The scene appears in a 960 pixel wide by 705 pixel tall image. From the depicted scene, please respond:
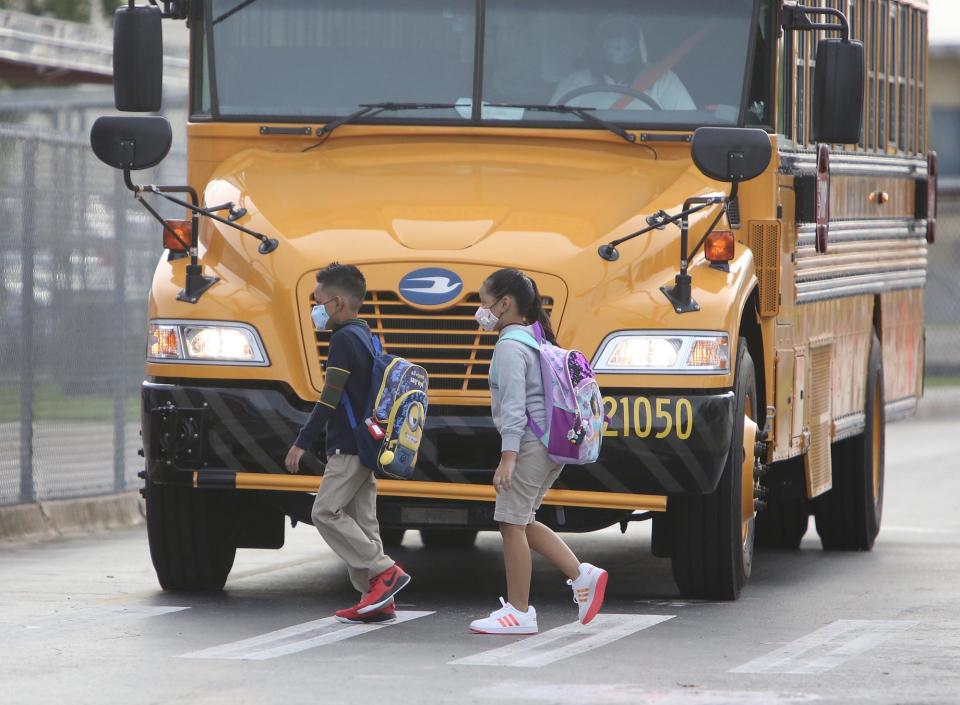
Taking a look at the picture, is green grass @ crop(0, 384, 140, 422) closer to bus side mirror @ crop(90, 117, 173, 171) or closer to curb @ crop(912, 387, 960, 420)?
bus side mirror @ crop(90, 117, 173, 171)

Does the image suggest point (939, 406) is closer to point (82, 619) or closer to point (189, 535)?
point (189, 535)

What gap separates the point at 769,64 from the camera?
35.9 ft

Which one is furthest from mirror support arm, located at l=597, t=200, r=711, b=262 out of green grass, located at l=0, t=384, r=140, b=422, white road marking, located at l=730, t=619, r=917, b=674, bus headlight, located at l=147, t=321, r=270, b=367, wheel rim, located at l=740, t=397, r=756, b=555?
green grass, located at l=0, t=384, r=140, b=422

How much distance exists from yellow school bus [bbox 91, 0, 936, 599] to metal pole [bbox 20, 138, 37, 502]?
3321 mm

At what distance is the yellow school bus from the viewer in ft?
32.1

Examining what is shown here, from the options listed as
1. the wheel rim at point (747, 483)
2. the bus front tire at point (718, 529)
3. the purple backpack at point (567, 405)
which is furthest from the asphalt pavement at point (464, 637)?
the purple backpack at point (567, 405)

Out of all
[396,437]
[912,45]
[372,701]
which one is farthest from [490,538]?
[372,701]

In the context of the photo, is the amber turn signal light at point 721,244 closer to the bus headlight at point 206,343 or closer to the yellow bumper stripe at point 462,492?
the yellow bumper stripe at point 462,492

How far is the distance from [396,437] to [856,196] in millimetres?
4823

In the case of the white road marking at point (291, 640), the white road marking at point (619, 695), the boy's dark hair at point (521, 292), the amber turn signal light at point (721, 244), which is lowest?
the white road marking at point (291, 640)

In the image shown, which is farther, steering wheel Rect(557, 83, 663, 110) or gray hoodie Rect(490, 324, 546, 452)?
steering wheel Rect(557, 83, 663, 110)

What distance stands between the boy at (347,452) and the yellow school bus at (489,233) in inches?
11.7

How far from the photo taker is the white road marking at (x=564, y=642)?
852 centimetres

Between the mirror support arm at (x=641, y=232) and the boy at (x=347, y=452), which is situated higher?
the mirror support arm at (x=641, y=232)
